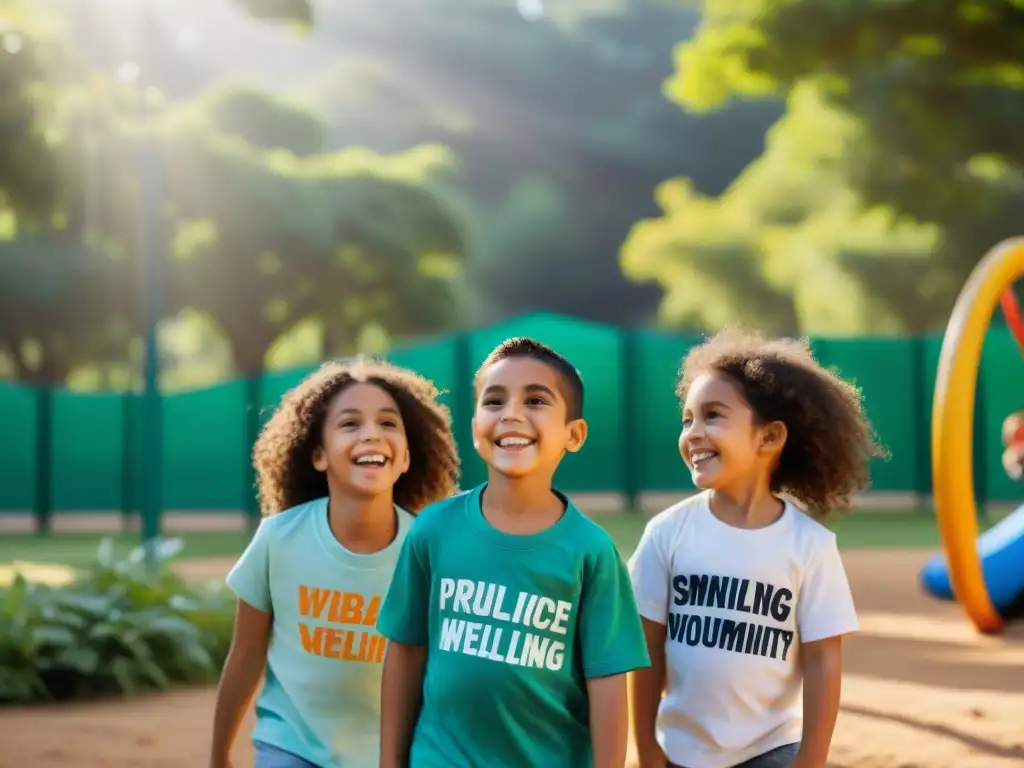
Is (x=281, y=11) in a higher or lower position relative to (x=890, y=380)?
higher

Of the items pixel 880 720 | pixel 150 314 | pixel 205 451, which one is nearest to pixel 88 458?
pixel 205 451

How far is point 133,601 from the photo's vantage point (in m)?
7.44

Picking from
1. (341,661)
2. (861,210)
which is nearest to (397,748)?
(341,661)

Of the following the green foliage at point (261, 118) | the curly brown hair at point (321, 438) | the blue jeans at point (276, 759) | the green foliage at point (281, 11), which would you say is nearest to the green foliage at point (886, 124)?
the green foliage at point (281, 11)

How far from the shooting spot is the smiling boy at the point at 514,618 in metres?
2.59

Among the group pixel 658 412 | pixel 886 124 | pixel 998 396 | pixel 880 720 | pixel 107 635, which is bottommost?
pixel 880 720

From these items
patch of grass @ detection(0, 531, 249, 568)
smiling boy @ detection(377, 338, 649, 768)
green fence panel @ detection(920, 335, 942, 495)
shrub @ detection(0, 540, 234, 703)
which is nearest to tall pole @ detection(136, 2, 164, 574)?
shrub @ detection(0, 540, 234, 703)

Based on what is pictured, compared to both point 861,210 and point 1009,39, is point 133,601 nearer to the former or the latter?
point 1009,39

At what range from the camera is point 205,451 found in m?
18.3

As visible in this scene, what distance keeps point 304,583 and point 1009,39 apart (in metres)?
17.2

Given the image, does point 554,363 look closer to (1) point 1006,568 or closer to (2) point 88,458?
(1) point 1006,568

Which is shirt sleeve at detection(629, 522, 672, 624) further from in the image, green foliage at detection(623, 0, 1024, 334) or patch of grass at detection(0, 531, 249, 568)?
green foliage at detection(623, 0, 1024, 334)

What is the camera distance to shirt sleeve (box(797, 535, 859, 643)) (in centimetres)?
295

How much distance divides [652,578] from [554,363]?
573 mm
